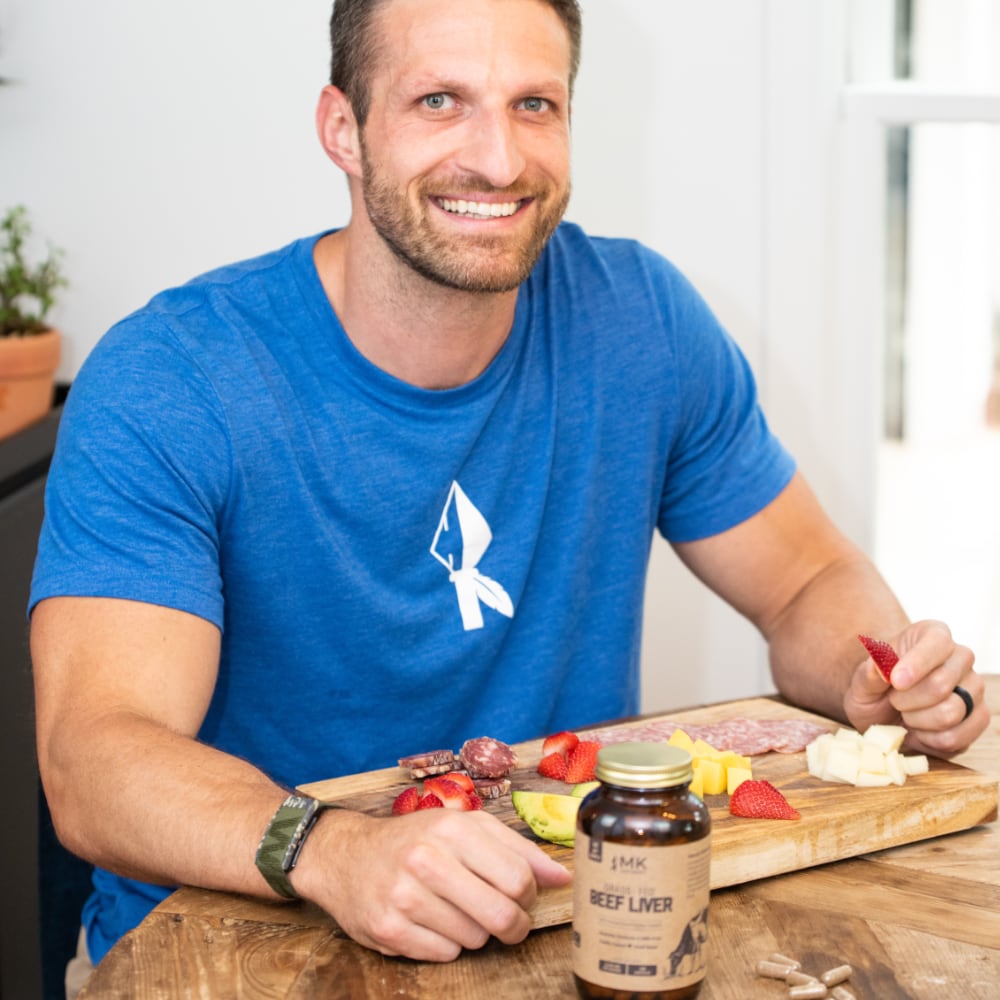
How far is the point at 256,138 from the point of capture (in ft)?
8.87

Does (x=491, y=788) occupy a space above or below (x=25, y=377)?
below

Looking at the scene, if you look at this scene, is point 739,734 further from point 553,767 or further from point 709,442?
point 709,442

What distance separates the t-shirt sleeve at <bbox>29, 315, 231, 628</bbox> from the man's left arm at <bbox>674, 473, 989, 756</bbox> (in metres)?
0.71

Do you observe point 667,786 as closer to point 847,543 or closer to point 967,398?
point 847,543

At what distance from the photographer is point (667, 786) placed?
36.6 inches

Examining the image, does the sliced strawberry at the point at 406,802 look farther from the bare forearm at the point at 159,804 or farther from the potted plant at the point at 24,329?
the potted plant at the point at 24,329

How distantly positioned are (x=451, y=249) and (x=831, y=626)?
653 millimetres

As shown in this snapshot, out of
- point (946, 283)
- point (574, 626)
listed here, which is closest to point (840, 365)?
point (946, 283)

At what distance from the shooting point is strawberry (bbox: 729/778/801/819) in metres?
1.28

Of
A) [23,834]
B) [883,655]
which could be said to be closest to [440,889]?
[883,655]

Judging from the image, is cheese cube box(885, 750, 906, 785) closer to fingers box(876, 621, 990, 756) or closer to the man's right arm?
fingers box(876, 621, 990, 756)

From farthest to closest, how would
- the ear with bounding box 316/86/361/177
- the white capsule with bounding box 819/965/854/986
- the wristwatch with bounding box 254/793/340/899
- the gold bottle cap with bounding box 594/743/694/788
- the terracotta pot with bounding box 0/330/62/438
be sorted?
the terracotta pot with bounding box 0/330/62/438
the ear with bounding box 316/86/361/177
the wristwatch with bounding box 254/793/340/899
the white capsule with bounding box 819/965/854/986
the gold bottle cap with bounding box 594/743/694/788

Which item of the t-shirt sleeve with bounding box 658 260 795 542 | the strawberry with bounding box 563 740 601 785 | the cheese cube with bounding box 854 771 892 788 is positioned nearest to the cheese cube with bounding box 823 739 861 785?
the cheese cube with bounding box 854 771 892 788

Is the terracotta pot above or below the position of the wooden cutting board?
above
